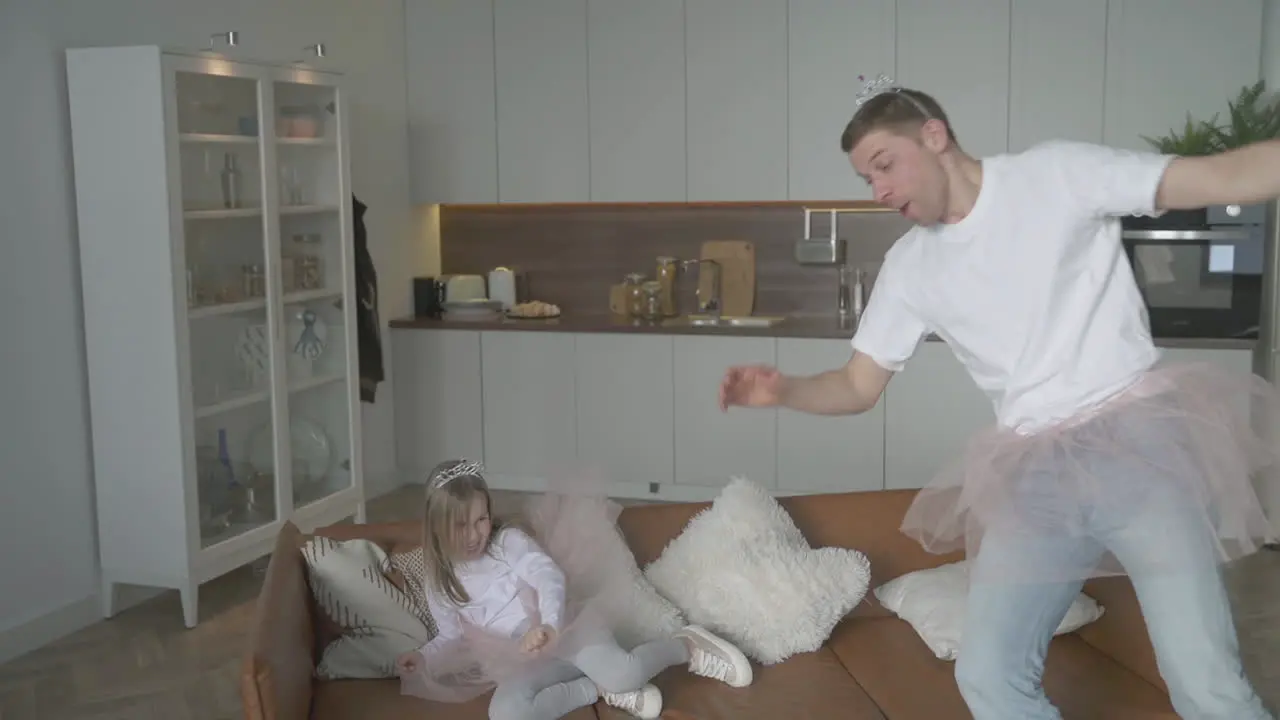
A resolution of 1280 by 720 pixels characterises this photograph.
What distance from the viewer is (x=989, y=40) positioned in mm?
5113

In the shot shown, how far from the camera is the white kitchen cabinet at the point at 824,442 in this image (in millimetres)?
5258

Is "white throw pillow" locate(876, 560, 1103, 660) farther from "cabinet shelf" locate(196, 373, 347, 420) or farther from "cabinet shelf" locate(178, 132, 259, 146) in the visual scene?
"cabinet shelf" locate(178, 132, 259, 146)

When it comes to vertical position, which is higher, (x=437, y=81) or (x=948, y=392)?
(x=437, y=81)

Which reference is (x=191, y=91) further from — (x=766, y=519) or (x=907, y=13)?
(x=907, y=13)

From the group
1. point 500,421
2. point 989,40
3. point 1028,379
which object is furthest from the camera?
point 500,421

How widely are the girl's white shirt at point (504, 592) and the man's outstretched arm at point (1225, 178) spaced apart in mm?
1504

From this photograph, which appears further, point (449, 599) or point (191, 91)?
point (191, 91)

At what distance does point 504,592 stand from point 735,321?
2979 millimetres

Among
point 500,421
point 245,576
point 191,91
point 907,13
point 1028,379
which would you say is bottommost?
point 245,576

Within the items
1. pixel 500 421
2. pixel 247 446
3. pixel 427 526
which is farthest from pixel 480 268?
pixel 427 526

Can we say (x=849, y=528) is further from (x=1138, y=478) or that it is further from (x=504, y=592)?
(x=1138, y=478)

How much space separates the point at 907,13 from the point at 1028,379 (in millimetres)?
3420

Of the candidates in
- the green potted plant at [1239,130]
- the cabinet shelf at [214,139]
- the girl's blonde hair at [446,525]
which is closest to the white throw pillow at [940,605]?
the girl's blonde hair at [446,525]

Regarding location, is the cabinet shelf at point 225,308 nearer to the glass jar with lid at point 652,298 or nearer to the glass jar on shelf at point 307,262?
the glass jar on shelf at point 307,262
